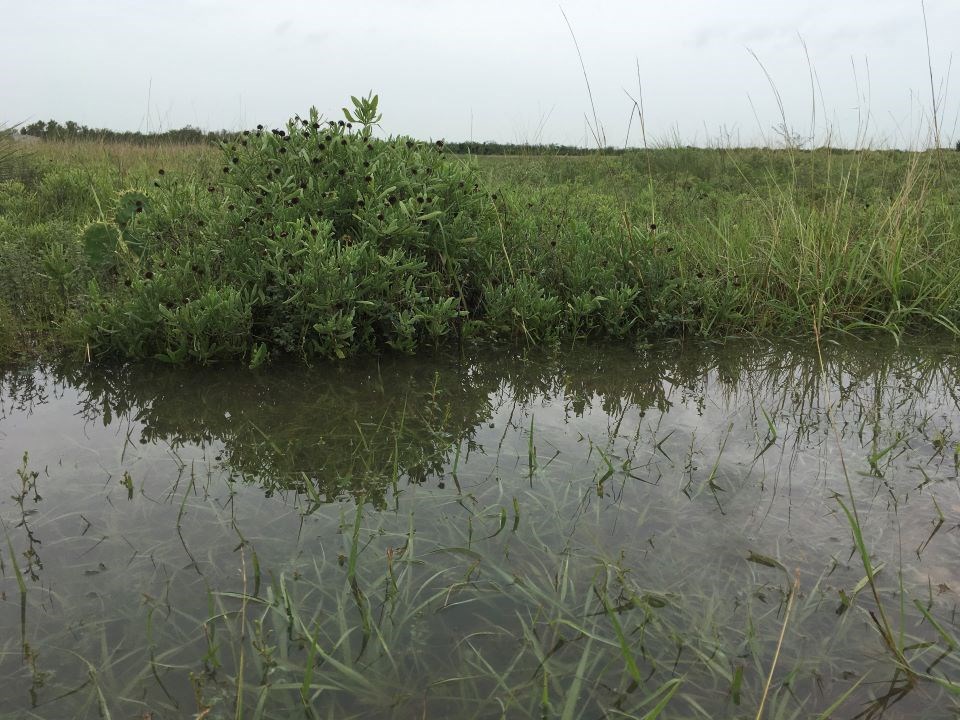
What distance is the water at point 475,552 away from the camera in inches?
78.5

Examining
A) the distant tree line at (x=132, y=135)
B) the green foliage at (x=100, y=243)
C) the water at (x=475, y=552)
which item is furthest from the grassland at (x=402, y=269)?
the distant tree line at (x=132, y=135)

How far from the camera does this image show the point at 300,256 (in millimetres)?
4793

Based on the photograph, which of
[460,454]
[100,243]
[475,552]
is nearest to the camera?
[475,552]

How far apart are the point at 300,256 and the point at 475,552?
2852mm

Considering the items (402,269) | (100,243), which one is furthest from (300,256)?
(100,243)

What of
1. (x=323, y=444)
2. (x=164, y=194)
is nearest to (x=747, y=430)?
(x=323, y=444)

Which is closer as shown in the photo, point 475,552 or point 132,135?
point 475,552

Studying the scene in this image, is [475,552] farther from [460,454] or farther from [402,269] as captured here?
[402,269]

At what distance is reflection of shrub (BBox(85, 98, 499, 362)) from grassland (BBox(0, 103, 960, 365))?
0.02 metres

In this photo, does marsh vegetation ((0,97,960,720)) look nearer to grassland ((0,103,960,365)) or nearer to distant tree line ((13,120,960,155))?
grassland ((0,103,960,365))

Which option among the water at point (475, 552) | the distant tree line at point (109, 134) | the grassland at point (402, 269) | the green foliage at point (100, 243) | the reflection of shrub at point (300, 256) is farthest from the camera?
the distant tree line at point (109, 134)

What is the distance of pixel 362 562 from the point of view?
252 cm

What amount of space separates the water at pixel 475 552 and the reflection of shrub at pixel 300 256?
2.01 ft

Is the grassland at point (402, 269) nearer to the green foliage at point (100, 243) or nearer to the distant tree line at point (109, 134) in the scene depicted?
the green foliage at point (100, 243)
